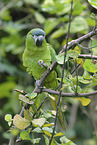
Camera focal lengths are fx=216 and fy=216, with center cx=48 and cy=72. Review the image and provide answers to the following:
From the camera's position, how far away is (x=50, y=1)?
2076 millimetres

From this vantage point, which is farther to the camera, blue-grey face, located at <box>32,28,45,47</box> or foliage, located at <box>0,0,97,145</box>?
foliage, located at <box>0,0,97,145</box>

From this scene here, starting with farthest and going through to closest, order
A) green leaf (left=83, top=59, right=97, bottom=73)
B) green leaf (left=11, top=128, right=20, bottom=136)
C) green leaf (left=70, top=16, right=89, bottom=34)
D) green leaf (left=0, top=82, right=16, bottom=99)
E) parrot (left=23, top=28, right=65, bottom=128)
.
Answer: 1. green leaf (left=0, top=82, right=16, bottom=99)
2. green leaf (left=70, top=16, right=89, bottom=34)
3. parrot (left=23, top=28, right=65, bottom=128)
4. green leaf (left=11, top=128, right=20, bottom=136)
5. green leaf (left=83, top=59, right=97, bottom=73)

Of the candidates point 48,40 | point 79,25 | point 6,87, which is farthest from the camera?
point 48,40

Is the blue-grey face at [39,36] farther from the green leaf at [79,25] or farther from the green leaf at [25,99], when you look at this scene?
the green leaf at [25,99]

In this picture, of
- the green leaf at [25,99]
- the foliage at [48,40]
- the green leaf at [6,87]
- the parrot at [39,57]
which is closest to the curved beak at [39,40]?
the parrot at [39,57]

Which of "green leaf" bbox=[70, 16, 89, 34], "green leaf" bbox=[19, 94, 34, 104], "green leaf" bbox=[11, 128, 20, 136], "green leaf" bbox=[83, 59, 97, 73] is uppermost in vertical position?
"green leaf" bbox=[83, 59, 97, 73]

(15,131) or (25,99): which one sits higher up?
(25,99)

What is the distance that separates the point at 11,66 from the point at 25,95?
2295mm

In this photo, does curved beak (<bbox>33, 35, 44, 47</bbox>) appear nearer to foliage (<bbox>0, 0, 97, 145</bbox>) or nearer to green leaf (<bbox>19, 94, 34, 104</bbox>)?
foliage (<bbox>0, 0, 97, 145</bbox>)

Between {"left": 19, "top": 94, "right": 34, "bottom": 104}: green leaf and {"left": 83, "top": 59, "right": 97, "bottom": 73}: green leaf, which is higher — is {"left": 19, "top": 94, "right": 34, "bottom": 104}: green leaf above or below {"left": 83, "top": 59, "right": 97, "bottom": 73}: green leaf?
below

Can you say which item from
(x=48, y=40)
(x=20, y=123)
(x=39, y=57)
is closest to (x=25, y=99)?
(x=20, y=123)

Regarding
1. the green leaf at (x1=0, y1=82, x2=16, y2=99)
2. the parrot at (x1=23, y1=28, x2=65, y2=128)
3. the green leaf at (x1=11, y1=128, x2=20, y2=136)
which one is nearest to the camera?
the green leaf at (x1=11, y1=128, x2=20, y2=136)

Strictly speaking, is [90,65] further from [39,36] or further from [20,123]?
[39,36]

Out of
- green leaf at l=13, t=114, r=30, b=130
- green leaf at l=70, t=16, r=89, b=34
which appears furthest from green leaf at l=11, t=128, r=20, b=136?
green leaf at l=70, t=16, r=89, b=34
